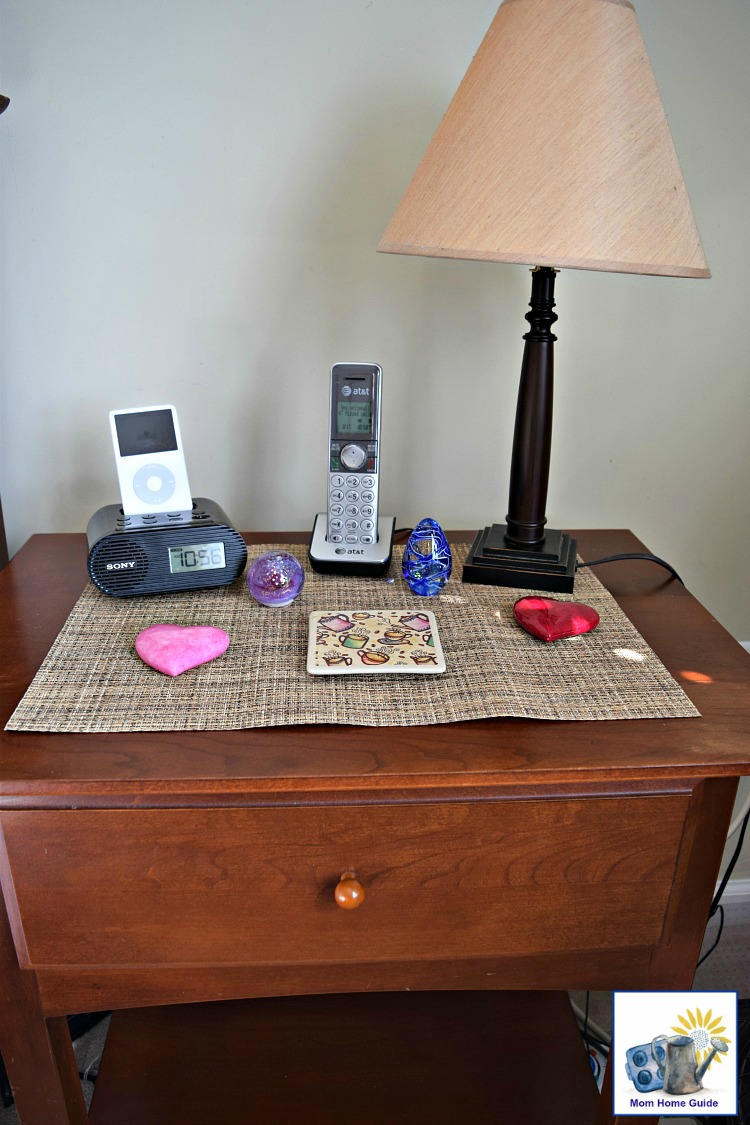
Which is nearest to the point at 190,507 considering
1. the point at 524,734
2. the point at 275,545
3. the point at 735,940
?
the point at 275,545

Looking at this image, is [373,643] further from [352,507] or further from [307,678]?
[352,507]

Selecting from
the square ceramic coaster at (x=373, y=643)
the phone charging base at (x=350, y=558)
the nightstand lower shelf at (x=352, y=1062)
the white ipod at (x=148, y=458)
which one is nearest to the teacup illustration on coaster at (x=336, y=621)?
the square ceramic coaster at (x=373, y=643)

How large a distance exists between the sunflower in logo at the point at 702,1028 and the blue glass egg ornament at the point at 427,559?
0.42 m

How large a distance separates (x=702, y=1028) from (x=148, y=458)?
72cm

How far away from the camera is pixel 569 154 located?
27.5 inches

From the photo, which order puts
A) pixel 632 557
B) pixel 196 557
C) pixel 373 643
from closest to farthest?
pixel 373 643 < pixel 196 557 < pixel 632 557

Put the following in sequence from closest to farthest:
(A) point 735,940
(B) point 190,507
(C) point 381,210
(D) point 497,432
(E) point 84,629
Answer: (E) point 84,629 → (B) point 190,507 → (C) point 381,210 → (D) point 497,432 → (A) point 735,940

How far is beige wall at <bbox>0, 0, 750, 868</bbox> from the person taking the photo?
95cm

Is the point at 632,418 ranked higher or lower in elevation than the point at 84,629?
higher

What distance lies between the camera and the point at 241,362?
1.06 metres

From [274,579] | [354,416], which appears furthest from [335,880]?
[354,416]

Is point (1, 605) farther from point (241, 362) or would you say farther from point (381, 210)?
point (381, 210)

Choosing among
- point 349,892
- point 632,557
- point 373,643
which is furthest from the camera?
point 632,557

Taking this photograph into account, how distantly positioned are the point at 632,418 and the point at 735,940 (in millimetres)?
837
